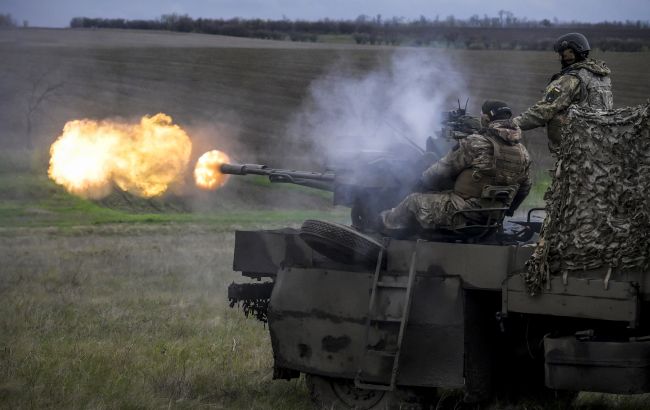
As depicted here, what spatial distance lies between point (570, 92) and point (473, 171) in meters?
1.28

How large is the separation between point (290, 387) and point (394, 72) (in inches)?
250

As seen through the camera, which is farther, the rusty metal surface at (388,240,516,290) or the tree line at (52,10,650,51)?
the tree line at (52,10,650,51)

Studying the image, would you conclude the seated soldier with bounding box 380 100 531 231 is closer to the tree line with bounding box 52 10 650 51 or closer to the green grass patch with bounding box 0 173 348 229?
the tree line with bounding box 52 10 650 51

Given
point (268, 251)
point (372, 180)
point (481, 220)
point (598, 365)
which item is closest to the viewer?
point (598, 365)

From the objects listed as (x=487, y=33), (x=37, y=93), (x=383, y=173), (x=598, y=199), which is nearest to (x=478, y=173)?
(x=383, y=173)

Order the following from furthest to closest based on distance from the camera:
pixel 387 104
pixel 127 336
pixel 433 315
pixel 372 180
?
pixel 387 104, pixel 127 336, pixel 372 180, pixel 433 315

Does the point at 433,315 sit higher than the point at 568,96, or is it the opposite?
the point at 568,96

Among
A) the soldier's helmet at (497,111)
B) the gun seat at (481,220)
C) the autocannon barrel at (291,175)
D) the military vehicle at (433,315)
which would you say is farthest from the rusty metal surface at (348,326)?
the soldier's helmet at (497,111)

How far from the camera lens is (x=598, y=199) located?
24.7 ft

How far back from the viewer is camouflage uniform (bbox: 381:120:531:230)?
8.38 metres

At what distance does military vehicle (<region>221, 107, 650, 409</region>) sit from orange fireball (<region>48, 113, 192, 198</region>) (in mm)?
4536

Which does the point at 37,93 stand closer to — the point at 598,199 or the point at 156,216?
the point at 156,216

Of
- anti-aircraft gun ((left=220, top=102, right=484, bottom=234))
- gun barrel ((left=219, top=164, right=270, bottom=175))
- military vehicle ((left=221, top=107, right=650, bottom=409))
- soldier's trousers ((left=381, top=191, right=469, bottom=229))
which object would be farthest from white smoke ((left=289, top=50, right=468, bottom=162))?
military vehicle ((left=221, top=107, right=650, bottom=409))

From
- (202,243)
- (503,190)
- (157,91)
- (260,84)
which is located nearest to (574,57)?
(503,190)
